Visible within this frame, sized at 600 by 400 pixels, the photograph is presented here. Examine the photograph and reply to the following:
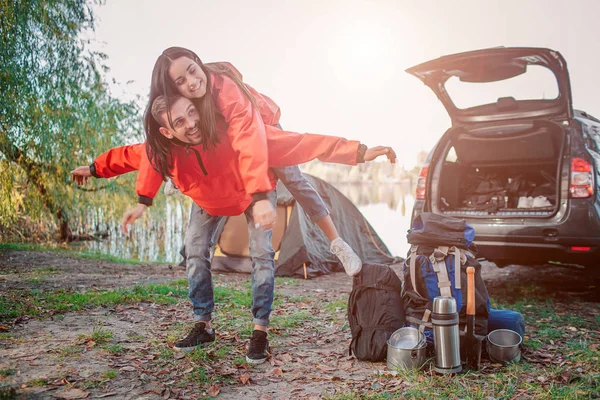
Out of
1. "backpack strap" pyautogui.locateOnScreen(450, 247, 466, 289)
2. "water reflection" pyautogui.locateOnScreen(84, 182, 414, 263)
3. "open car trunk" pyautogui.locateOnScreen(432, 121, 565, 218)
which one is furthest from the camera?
"water reflection" pyautogui.locateOnScreen(84, 182, 414, 263)

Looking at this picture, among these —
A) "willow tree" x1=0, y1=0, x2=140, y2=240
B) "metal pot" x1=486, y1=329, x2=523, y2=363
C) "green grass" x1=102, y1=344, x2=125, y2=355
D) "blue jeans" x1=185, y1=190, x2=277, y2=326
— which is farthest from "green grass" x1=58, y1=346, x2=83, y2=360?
"willow tree" x1=0, y1=0, x2=140, y2=240

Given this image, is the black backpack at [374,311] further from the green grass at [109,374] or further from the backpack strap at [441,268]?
the green grass at [109,374]

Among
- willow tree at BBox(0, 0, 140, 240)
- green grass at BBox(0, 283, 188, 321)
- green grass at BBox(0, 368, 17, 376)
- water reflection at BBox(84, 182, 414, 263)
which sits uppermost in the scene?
willow tree at BBox(0, 0, 140, 240)

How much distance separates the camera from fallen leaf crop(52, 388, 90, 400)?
2.36 m

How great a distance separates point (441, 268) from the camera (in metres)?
3.10

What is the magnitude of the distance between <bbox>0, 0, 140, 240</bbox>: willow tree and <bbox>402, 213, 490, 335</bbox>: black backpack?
6.87 meters

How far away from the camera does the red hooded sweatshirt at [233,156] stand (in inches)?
97.2

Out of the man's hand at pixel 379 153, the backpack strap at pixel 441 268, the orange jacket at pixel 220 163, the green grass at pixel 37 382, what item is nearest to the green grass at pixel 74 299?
the green grass at pixel 37 382

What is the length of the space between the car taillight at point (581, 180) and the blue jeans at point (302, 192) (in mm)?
2470

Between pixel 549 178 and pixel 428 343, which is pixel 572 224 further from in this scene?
pixel 428 343

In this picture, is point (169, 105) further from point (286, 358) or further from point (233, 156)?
point (286, 358)

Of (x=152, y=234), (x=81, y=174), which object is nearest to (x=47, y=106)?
(x=152, y=234)

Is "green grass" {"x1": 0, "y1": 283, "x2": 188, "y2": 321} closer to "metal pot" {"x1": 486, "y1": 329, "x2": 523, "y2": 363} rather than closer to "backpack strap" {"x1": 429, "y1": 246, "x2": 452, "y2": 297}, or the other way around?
"backpack strap" {"x1": 429, "y1": 246, "x2": 452, "y2": 297}

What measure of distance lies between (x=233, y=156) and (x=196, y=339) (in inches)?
49.2
